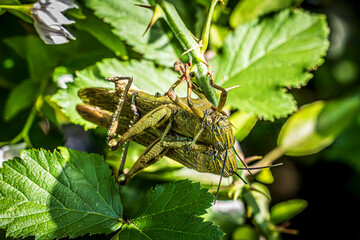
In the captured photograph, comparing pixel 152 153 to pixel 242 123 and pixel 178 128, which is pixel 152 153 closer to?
pixel 178 128

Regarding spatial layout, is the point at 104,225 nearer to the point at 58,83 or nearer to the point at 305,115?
the point at 58,83

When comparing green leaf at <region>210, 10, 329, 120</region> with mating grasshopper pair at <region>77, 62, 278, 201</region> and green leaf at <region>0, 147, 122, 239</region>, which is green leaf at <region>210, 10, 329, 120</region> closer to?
mating grasshopper pair at <region>77, 62, 278, 201</region>

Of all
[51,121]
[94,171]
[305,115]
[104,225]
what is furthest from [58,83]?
[305,115]

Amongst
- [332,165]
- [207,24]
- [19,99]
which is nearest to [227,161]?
[207,24]

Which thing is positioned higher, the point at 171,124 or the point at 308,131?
the point at 171,124

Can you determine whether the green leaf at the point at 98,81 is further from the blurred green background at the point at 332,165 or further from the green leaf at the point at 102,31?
the blurred green background at the point at 332,165
